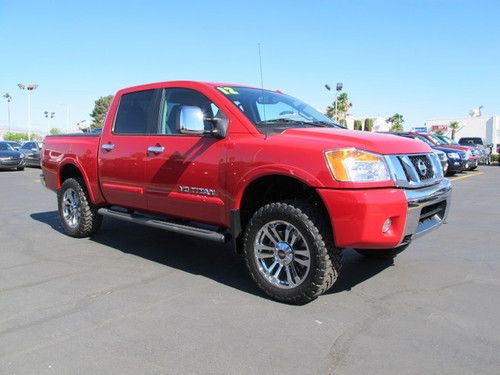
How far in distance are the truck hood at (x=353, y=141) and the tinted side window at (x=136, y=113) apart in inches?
74.5

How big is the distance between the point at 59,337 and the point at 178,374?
3.53 ft

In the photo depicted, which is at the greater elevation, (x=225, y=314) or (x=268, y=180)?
(x=268, y=180)

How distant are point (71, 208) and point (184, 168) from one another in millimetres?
2826

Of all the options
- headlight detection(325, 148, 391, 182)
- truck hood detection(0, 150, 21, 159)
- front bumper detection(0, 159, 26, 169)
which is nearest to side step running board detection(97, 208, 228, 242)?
headlight detection(325, 148, 391, 182)

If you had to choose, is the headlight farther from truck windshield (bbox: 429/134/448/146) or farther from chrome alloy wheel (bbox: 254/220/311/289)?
truck windshield (bbox: 429/134/448/146)

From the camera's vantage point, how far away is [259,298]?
4355 mm

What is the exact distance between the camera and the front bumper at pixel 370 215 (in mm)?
3756

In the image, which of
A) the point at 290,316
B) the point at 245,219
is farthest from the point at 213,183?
the point at 290,316

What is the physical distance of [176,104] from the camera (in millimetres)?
5355

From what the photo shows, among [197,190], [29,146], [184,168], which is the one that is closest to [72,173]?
[184,168]

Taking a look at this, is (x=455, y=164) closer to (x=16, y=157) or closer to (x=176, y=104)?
(x=176, y=104)

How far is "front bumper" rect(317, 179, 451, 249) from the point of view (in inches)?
148

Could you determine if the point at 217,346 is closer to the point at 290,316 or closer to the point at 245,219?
the point at 290,316

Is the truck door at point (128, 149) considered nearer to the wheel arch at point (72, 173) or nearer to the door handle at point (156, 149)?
the door handle at point (156, 149)
